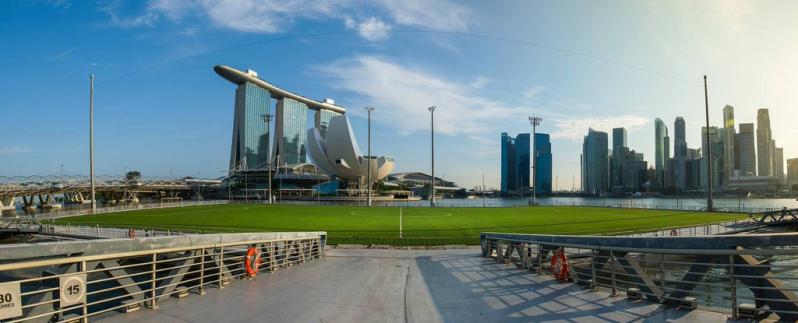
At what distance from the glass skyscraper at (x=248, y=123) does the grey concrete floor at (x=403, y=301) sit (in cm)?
14920

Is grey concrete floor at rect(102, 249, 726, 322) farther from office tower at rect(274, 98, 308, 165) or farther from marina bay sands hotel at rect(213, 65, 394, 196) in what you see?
office tower at rect(274, 98, 308, 165)

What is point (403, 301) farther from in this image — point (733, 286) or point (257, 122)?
point (257, 122)

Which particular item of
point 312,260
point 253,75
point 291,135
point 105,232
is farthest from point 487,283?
point 291,135

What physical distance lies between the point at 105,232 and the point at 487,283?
80.6 feet

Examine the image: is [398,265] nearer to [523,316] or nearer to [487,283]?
[487,283]

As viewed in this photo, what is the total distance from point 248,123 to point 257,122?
5.26 metres

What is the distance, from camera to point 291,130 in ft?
601

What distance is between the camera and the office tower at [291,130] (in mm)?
172750

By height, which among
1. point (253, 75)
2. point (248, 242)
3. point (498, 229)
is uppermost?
point (253, 75)

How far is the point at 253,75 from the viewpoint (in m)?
159

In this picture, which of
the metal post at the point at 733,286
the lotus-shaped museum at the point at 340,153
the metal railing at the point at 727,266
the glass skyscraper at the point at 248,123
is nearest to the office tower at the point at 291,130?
the glass skyscraper at the point at 248,123

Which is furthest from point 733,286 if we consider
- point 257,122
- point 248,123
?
point 257,122

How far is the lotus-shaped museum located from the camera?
9650 centimetres

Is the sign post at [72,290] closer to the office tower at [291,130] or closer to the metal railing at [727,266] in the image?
the metal railing at [727,266]
